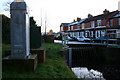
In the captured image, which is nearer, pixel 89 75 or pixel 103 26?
pixel 89 75

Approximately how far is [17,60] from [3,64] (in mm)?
692

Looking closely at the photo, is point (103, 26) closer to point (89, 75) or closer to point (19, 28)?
point (89, 75)


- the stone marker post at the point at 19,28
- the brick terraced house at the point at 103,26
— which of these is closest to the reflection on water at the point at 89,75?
the stone marker post at the point at 19,28

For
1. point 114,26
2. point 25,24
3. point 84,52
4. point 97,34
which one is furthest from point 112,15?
point 25,24

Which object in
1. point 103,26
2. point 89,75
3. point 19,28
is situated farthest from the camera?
point 103,26

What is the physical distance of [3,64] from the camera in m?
5.79

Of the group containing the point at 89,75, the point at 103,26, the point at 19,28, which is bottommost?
the point at 89,75

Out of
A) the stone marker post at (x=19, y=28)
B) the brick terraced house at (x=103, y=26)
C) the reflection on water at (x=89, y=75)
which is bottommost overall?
the reflection on water at (x=89, y=75)

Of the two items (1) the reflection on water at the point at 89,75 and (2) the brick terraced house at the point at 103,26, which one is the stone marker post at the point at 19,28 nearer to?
(1) the reflection on water at the point at 89,75

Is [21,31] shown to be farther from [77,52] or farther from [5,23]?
[5,23]

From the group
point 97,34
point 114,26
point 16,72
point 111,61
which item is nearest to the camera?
point 16,72

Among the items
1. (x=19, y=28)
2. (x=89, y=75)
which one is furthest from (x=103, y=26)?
(x=19, y=28)

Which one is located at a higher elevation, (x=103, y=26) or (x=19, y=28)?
(x=103, y=26)

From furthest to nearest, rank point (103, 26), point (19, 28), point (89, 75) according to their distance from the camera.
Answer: point (103, 26) → point (89, 75) → point (19, 28)
